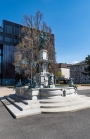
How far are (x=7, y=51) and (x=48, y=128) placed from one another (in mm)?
42806

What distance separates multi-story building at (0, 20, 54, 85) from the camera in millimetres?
44125

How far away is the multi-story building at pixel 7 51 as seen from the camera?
44.1 metres

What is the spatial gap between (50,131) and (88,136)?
4.38 ft

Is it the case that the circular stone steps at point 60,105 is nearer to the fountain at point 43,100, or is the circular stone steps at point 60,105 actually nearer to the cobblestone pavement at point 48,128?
the fountain at point 43,100

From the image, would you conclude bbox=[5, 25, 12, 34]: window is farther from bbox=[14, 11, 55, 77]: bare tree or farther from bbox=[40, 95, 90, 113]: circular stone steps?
bbox=[40, 95, 90, 113]: circular stone steps

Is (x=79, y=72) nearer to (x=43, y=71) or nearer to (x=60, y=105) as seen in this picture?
(x=43, y=71)

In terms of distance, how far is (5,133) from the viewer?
4.72 metres

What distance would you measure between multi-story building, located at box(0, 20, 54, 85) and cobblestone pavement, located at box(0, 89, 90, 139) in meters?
39.7

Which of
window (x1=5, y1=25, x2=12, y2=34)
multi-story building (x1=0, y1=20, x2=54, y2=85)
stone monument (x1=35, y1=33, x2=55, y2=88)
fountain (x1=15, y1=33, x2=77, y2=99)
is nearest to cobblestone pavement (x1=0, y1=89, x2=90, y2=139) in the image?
fountain (x1=15, y1=33, x2=77, y2=99)

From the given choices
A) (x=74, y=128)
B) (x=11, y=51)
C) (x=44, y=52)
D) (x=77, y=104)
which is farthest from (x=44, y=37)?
(x=11, y=51)

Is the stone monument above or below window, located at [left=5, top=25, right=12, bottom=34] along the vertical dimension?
below

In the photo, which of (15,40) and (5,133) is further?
(15,40)

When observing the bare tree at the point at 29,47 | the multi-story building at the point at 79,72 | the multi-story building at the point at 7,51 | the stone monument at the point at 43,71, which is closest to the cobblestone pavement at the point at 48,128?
the stone monument at the point at 43,71

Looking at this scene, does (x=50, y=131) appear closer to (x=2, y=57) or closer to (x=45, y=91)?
(x=45, y=91)
